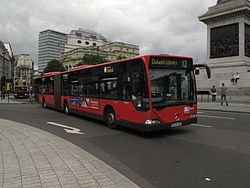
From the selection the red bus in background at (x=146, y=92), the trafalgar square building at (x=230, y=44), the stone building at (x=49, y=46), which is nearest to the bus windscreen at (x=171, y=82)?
the red bus in background at (x=146, y=92)

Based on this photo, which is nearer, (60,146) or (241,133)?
(60,146)

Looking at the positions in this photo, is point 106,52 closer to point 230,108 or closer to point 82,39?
point 82,39

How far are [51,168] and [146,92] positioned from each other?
14.2ft

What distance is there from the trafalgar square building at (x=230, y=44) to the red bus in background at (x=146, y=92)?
1790cm

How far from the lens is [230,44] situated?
2684cm

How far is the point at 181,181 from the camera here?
4707 millimetres

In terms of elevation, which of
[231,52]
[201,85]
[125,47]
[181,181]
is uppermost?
[125,47]

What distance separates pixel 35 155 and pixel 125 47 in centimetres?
11812

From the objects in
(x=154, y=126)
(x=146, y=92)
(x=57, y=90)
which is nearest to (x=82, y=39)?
(x=57, y=90)

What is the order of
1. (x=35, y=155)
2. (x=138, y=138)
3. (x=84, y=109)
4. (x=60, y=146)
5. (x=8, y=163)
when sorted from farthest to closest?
(x=84, y=109), (x=138, y=138), (x=60, y=146), (x=35, y=155), (x=8, y=163)

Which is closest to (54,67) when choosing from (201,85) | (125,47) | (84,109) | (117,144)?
(125,47)

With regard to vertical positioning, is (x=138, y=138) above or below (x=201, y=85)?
below

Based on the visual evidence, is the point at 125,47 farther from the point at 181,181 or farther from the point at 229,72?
the point at 181,181

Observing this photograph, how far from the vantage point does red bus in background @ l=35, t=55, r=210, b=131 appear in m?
8.54
